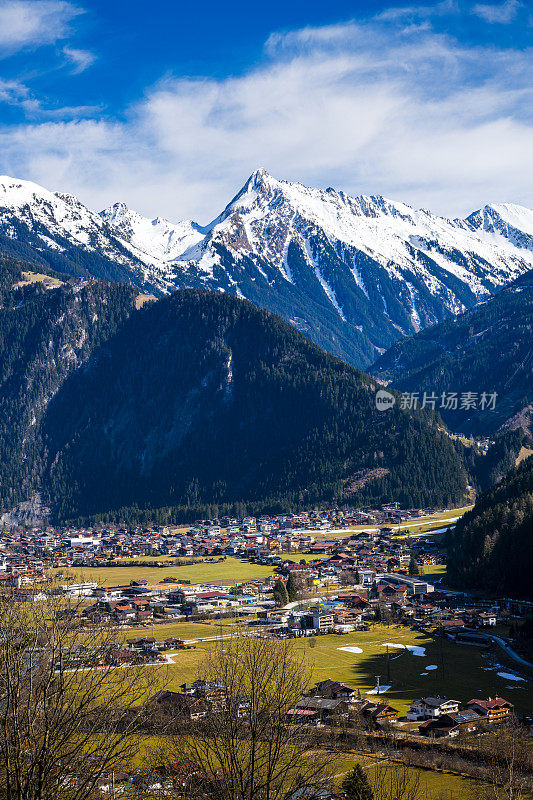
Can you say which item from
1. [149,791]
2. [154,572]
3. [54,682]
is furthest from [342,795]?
[154,572]

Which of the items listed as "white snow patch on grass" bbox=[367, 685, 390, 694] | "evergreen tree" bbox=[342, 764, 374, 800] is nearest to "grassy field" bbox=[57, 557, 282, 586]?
"white snow patch on grass" bbox=[367, 685, 390, 694]

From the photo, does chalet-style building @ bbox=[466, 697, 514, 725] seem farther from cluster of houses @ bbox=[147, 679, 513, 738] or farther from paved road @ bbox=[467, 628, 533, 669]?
paved road @ bbox=[467, 628, 533, 669]

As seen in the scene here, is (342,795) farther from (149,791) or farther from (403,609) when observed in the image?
(403,609)

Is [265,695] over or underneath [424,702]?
over

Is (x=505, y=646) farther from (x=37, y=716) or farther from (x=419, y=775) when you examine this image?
(x=37, y=716)

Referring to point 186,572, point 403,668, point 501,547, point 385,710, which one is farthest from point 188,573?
point 385,710

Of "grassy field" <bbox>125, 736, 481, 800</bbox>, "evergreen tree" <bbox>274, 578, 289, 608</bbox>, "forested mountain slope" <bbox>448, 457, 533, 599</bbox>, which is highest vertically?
"forested mountain slope" <bbox>448, 457, 533, 599</bbox>
